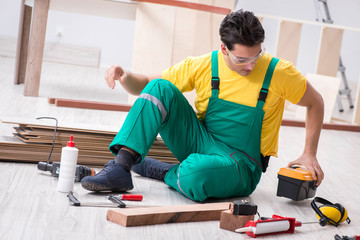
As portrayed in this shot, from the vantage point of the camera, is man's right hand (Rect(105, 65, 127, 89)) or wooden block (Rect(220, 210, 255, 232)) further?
man's right hand (Rect(105, 65, 127, 89))

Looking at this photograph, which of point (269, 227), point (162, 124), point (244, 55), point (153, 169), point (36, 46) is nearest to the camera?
point (269, 227)

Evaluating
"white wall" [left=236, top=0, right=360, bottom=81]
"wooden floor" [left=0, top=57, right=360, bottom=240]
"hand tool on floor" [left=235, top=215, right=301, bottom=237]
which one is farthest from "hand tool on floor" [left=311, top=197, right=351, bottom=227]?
"white wall" [left=236, top=0, right=360, bottom=81]

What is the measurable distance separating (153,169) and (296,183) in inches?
24.5

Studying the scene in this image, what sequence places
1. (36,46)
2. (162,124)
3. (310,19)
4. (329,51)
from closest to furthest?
(162,124) → (36,46) → (329,51) → (310,19)

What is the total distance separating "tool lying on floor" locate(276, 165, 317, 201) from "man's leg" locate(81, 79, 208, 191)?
1.24 ft

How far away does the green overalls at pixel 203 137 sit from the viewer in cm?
182

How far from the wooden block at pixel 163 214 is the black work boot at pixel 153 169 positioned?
44 centimetres

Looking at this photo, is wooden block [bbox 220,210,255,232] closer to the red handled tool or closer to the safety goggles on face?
the red handled tool

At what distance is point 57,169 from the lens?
198 cm

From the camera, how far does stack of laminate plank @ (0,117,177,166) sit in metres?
2.13

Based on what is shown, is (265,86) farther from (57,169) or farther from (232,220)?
(57,169)

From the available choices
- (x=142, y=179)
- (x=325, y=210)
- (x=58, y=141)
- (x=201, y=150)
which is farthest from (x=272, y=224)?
(x=58, y=141)

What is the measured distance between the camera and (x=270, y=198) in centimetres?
211

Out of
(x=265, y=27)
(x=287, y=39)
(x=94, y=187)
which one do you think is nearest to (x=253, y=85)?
(x=94, y=187)
